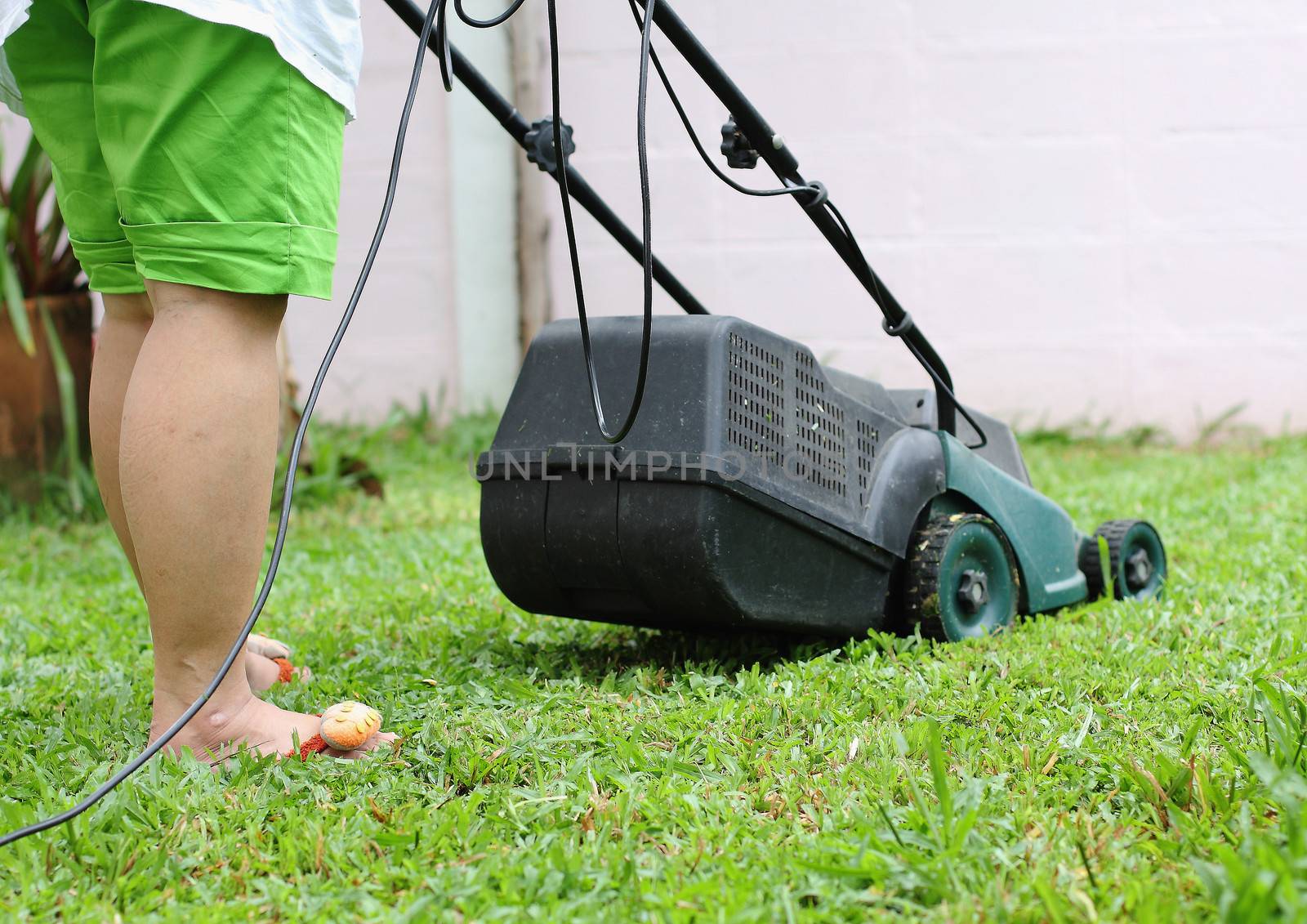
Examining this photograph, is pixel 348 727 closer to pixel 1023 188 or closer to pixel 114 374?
pixel 114 374

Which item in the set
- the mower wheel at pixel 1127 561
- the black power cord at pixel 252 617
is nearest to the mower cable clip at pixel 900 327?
the mower wheel at pixel 1127 561

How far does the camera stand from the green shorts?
1.17 meters

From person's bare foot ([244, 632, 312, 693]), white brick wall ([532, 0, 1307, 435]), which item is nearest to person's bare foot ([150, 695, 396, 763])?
person's bare foot ([244, 632, 312, 693])

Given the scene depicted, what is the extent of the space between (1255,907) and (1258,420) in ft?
12.4

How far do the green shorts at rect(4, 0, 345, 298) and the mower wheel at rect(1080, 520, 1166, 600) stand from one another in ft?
4.50

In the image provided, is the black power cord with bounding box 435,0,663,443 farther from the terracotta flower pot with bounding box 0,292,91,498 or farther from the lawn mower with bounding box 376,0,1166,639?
the terracotta flower pot with bounding box 0,292,91,498

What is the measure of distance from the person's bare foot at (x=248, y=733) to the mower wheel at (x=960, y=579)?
736mm

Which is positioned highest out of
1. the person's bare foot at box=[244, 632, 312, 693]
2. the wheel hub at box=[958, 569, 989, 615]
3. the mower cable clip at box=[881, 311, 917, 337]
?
the mower cable clip at box=[881, 311, 917, 337]

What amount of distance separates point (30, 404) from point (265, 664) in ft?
5.91

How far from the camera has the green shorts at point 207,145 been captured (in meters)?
1.17

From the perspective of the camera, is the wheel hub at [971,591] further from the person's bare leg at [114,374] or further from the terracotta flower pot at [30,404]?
the terracotta flower pot at [30,404]

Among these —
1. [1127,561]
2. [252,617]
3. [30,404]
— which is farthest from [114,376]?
[30,404]

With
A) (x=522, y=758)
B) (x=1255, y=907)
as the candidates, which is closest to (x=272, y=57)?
(x=522, y=758)

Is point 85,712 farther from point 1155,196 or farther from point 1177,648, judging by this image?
point 1155,196
